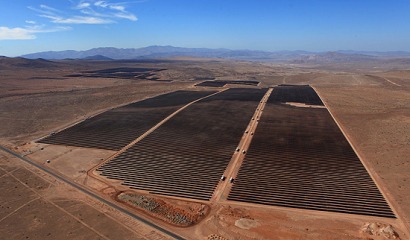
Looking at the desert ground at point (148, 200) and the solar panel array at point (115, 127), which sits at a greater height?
the solar panel array at point (115, 127)

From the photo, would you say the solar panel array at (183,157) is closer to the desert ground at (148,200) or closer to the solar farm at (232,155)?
the solar farm at (232,155)

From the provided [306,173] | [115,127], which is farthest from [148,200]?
[115,127]

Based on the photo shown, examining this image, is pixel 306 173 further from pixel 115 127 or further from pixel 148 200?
pixel 115 127

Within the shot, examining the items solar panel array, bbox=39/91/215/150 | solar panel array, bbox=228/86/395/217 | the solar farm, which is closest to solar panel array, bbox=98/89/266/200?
the solar farm

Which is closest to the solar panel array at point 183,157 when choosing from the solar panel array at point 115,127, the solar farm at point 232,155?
the solar farm at point 232,155

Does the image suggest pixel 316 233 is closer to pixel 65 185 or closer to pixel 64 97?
pixel 65 185

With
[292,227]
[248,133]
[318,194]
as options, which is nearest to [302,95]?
[248,133]

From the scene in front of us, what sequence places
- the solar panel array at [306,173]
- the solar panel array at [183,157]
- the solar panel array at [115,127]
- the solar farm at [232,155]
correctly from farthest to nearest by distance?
the solar panel array at [115,127] → the solar panel array at [183,157] → the solar farm at [232,155] → the solar panel array at [306,173]

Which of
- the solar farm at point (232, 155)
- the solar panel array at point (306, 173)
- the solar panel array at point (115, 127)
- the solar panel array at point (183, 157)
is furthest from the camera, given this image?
the solar panel array at point (115, 127)
